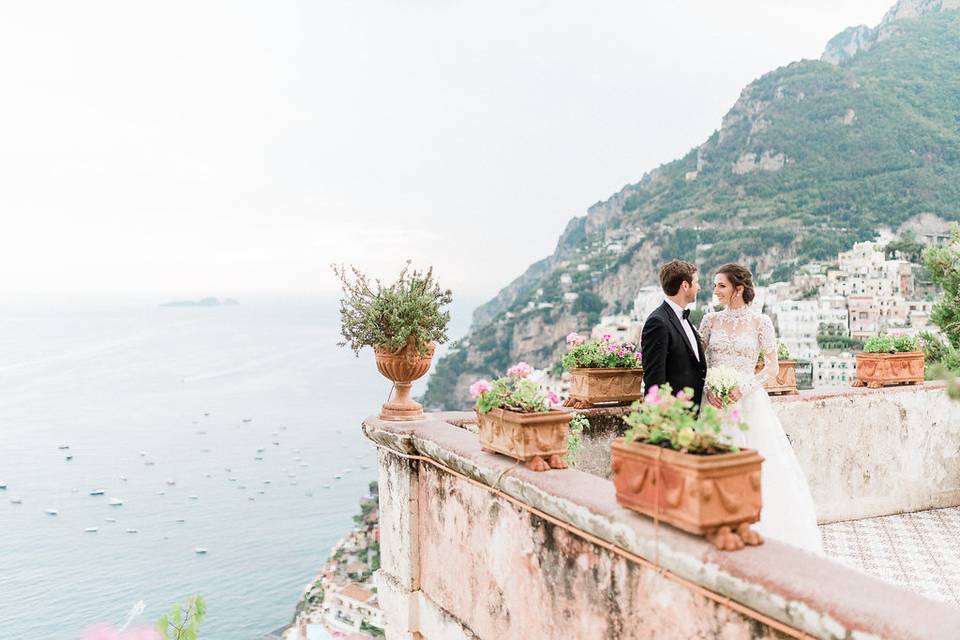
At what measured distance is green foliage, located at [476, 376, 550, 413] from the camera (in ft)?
8.71

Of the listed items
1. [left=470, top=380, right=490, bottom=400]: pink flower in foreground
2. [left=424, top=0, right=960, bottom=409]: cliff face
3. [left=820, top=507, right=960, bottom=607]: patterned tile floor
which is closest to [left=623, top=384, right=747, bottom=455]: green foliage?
[left=470, top=380, right=490, bottom=400]: pink flower in foreground

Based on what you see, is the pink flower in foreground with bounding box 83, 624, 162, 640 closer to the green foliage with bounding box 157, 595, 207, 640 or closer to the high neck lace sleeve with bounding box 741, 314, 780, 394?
the green foliage with bounding box 157, 595, 207, 640

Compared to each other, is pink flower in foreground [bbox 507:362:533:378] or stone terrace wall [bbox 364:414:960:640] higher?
pink flower in foreground [bbox 507:362:533:378]

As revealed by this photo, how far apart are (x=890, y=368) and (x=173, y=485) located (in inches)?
2354

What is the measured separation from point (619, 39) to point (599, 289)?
34978 millimetres

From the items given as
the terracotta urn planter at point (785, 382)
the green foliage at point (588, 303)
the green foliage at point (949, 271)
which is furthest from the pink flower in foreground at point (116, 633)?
the green foliage at point (588, 303)

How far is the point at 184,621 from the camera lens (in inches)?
64.4

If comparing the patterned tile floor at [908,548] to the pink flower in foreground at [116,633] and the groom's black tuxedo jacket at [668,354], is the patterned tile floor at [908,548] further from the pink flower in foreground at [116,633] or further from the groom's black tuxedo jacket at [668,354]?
the pink flower in foreground at [116,633]

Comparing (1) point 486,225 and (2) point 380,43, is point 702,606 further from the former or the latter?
(2) point 380,43

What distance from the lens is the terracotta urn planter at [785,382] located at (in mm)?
5023

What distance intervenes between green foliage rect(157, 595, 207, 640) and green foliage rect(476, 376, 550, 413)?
53.4 inches

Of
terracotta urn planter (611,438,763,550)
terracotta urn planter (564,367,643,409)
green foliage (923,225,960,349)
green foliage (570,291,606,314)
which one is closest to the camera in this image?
terracotta urn planter (611,438,763,550)

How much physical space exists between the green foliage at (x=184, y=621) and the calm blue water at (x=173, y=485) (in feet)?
123

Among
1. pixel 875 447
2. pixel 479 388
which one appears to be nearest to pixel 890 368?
pixel 875 447
